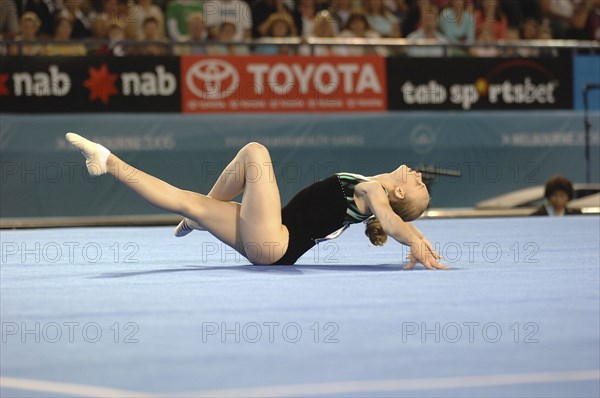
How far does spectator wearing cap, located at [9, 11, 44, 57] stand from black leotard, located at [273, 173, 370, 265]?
5213mm

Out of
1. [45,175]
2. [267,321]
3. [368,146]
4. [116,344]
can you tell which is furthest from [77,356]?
[368,146]

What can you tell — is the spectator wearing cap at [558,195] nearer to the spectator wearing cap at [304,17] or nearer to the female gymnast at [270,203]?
the spectator wearing cap at [304,17]

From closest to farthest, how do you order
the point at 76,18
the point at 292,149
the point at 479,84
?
the point at 292,149
the point at 479,84
the point at 76,18

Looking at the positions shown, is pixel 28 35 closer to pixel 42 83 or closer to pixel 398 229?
pixel 42 83

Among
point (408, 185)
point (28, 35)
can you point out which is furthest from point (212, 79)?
point (408, 185)

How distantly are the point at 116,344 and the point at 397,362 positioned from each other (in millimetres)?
892

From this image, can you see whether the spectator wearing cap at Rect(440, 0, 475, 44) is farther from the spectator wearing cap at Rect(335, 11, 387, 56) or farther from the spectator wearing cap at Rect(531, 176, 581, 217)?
the spectator wearing cap at Rect(531, 176, 581, 217)

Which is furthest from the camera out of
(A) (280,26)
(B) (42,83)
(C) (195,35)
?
(A) (280,26)

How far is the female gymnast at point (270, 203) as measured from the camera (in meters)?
5.27

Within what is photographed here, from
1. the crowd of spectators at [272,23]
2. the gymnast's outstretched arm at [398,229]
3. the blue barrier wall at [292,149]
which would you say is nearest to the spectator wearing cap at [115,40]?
the crowd of spectators at [272,23]

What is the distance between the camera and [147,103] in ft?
33.1

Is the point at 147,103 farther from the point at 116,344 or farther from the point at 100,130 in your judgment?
the point at 116,344

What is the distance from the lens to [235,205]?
5.47 meters

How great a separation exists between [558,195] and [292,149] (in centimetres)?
268
